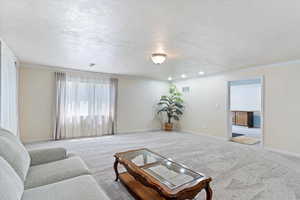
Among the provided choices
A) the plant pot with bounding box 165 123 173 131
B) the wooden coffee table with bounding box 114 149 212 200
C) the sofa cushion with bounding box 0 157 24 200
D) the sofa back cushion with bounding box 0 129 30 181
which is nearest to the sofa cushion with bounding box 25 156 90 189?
the sofa back cushion with bounding box 0 129 30 181

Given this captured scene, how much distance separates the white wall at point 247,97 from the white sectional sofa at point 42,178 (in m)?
9.22

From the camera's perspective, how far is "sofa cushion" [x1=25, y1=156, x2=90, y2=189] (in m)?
1.49

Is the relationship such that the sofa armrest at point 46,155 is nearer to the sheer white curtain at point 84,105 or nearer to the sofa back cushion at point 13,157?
the sofa back cushion at point 13,157

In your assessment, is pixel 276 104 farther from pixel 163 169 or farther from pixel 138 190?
pixel 138 190

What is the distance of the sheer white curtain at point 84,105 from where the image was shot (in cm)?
491

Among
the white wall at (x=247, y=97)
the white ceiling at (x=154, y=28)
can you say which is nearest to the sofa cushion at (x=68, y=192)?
Answer: the white ceiling at (x=154, y=28)

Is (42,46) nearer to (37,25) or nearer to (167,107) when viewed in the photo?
(37,25)

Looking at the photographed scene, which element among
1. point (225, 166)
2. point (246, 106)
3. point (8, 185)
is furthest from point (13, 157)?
point (246, 106)

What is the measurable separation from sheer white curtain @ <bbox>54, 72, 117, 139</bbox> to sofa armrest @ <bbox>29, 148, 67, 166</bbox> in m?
3.16

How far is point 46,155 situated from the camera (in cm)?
201

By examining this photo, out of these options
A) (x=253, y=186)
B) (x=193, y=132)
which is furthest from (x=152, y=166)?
(x=193, y=132)

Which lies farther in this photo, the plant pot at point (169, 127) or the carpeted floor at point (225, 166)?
the plant pot at point (169, 127)

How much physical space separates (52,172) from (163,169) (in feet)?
4.20

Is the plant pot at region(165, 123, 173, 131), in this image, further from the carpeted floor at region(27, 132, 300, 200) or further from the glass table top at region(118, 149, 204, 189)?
the glass table top at region(118, 149, 204, 189)
